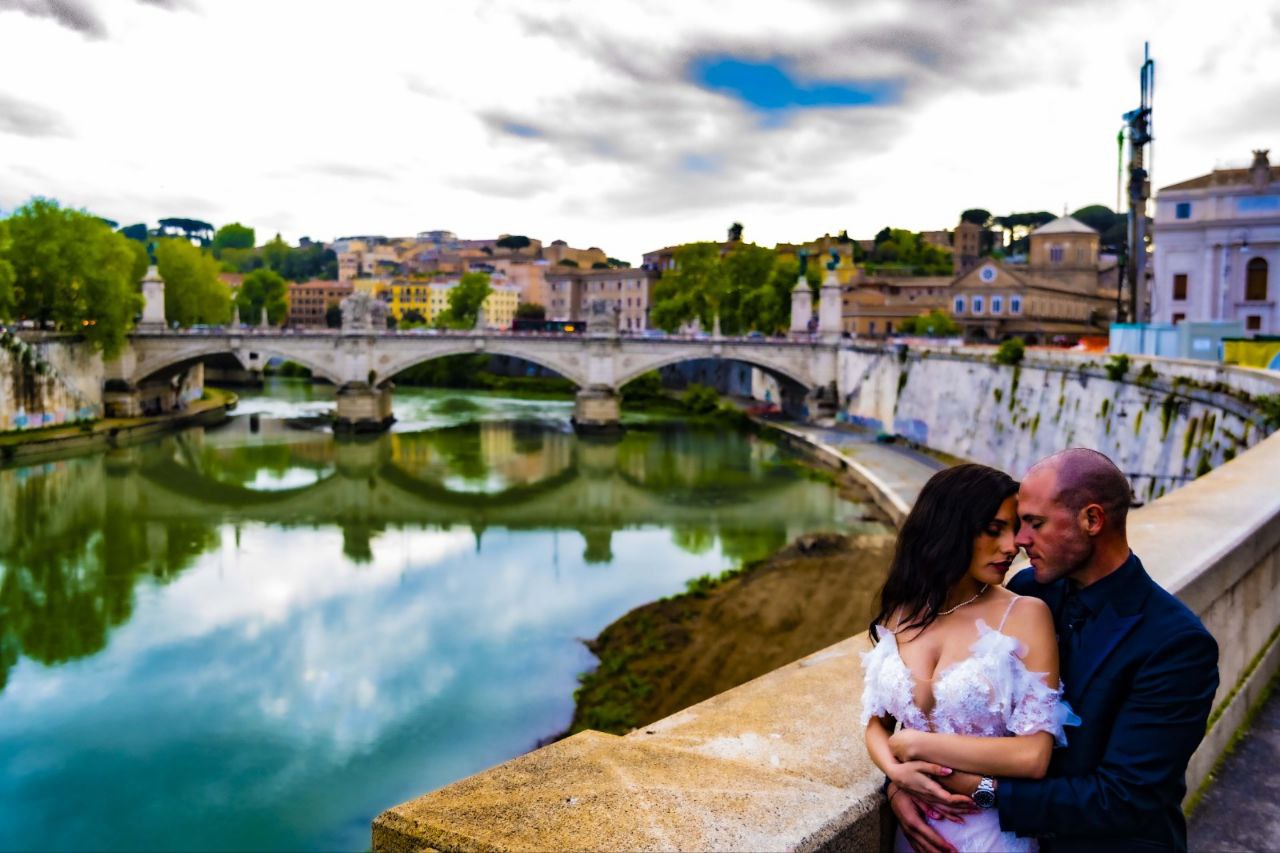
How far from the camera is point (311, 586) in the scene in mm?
17359

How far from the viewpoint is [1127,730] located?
6.35ft

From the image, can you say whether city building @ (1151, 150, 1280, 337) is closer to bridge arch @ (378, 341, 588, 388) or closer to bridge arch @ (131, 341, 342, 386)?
bridge arch @ (378, 341, 588, 388)

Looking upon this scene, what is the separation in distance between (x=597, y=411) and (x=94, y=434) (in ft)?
55.7

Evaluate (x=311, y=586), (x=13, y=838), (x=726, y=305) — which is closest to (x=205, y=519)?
(x=311, y=586)

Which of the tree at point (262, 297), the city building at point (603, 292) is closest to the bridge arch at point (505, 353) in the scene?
the city building at point (603, 292)

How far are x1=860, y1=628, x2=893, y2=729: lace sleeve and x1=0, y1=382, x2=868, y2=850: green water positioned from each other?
8190 millimetres

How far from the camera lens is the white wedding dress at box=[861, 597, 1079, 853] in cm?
203

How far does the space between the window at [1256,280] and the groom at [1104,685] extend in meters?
34.0

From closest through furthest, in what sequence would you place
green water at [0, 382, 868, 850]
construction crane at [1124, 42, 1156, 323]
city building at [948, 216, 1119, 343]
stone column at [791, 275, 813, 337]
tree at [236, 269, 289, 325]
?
green water at [0, 382, 868, 850] < construction crane at [1124, 42, 1156, 323] < stone column at [791, 275, 813, 337] < city building at [948, 216, 1119, 343] < tree at [236, 269, 289, 325]

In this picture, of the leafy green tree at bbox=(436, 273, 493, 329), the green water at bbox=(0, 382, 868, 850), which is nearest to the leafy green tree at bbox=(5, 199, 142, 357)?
the green water at bbox=(0, 382, 868, 850)

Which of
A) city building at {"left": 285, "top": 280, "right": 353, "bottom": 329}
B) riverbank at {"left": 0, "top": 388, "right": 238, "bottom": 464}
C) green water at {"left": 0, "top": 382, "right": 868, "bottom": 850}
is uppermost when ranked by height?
city building at {"left": 285, "top": 280, "right": 353, "bottom": 329}

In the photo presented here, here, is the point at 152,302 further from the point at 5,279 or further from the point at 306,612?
the point at 306,612

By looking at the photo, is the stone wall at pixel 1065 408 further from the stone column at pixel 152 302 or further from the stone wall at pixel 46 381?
the stone wall at pixel 46 381

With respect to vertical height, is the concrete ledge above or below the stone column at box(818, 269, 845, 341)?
below
